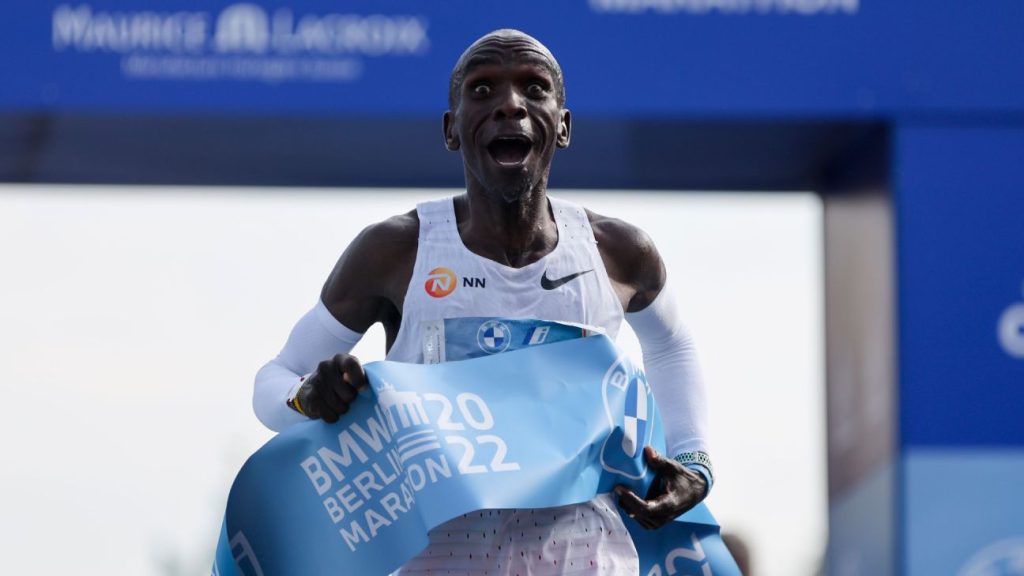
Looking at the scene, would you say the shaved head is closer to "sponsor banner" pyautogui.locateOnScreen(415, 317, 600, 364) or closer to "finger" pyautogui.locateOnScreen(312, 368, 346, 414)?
"sponsor banner" pyautogui.locateOnScreen(415, 317, 600, 364)

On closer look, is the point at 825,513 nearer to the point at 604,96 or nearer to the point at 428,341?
the point at 604,96

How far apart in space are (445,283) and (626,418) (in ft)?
1.30

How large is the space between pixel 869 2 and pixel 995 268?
97cm

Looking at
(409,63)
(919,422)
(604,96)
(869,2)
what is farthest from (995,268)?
(409,63)

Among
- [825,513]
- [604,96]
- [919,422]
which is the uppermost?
[604,96]

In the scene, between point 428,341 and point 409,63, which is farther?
point 409,63

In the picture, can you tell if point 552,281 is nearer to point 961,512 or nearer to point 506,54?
point 506,54

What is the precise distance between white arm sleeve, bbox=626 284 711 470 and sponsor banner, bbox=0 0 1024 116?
2.71m

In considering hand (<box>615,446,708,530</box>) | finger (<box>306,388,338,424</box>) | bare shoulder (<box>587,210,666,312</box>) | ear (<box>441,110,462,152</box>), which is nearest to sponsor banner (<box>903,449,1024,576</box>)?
bare shoulder (<box>587,210,666,312</box>)

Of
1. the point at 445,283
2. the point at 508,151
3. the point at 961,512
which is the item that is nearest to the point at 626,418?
the point at 445,283

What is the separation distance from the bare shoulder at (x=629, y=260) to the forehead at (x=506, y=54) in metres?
0.33

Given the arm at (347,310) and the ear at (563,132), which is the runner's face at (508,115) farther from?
the arm at (347,310)

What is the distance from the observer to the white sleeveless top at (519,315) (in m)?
3.17

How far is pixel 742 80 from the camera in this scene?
6203 mm
